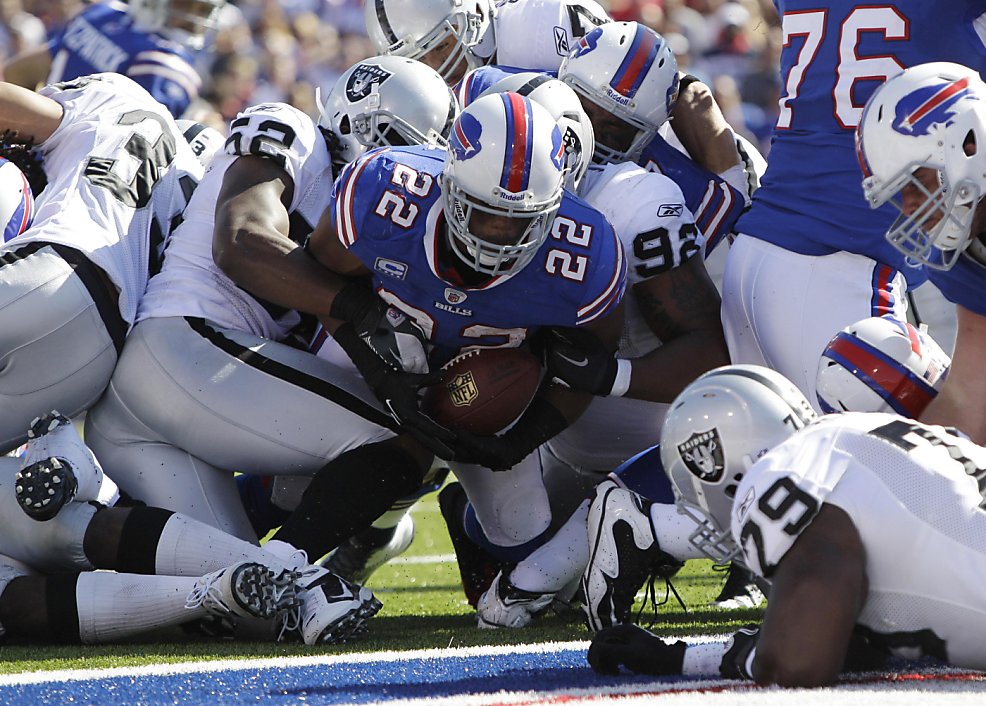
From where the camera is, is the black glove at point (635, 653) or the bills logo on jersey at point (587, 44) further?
the bills logo on jersey at point (587, 44)

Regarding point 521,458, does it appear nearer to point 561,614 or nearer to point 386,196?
point 561,614

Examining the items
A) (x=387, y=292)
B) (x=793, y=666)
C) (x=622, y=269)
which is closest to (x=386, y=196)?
(x=387, y=292)

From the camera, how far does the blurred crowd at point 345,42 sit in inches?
433

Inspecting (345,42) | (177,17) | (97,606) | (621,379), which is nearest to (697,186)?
(621,379)

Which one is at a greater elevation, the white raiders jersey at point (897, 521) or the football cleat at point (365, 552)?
the white raiders jersey at point (897, 521)

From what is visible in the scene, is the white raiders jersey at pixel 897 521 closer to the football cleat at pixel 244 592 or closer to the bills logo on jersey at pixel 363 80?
the football cleat at pixel 244 592

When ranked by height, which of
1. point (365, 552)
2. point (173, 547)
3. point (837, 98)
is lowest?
point (365, 552)

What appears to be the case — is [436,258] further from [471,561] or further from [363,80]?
[471,561]

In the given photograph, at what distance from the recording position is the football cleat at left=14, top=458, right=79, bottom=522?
11.4ft

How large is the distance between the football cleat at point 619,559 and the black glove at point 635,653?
2.09ft

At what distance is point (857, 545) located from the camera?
2.48m

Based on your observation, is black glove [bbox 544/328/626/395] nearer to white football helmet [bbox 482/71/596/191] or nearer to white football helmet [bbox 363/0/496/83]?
white football helmet [bbox 482/71/596/191]

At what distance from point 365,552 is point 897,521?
2.37 m

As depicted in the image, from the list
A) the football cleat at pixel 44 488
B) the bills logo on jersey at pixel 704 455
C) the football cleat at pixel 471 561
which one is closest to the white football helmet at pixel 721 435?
the bills logo on jersey at pixel 704 455
